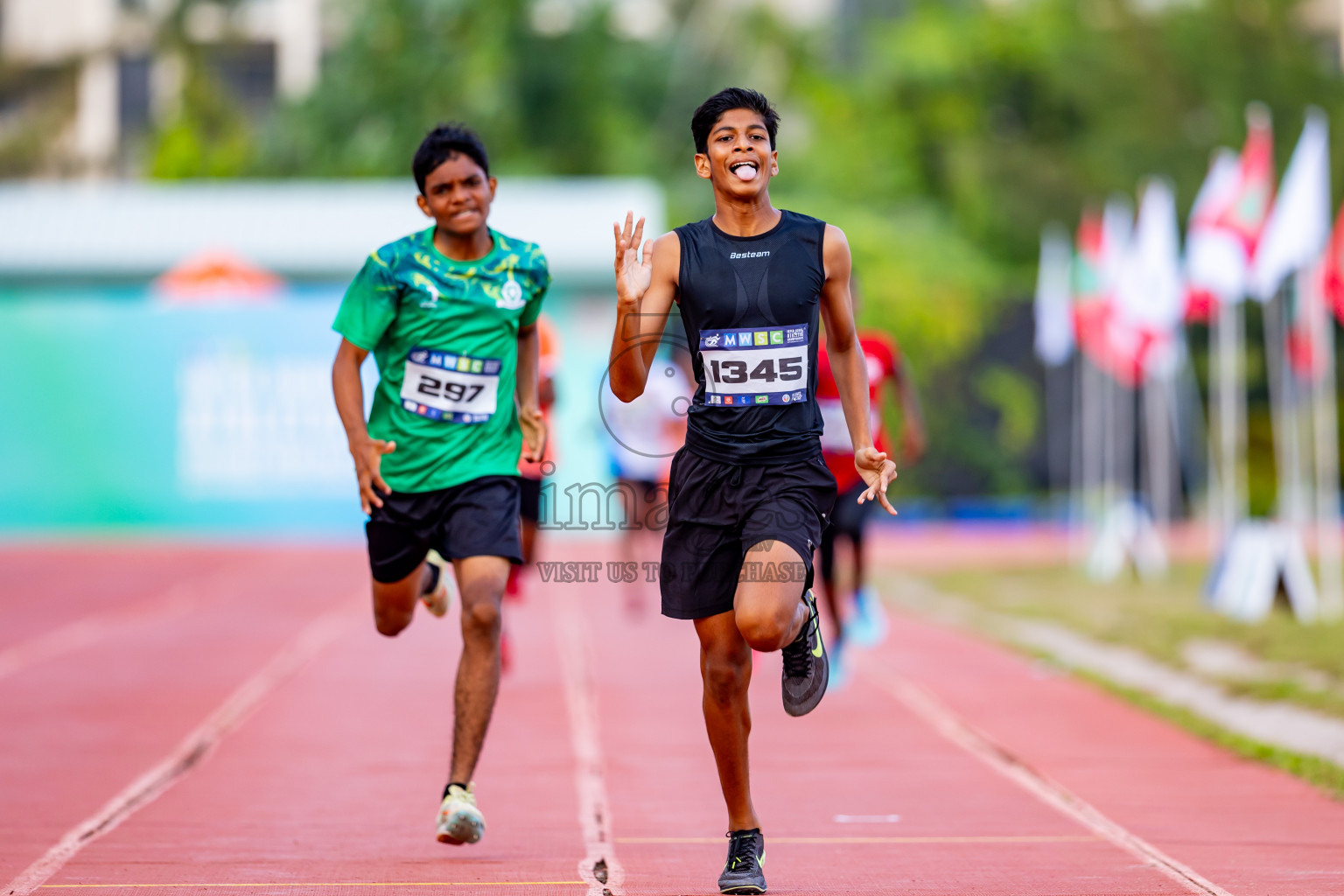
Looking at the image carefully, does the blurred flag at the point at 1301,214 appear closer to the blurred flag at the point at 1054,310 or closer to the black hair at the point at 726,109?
the blurred flag at the point at 1054,310

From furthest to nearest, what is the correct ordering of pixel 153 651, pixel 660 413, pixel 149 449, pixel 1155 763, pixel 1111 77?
pixel 1111 77 → pixel 149 449 → pixel 660 413 → pixel 153 651 → pixel 1155 763

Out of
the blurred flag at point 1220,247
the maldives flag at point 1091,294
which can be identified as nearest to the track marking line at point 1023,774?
the blurred flag at point 1220,247

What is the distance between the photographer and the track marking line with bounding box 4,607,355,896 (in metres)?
5.39

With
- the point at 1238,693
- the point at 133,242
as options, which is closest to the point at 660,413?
the point at 1238,693

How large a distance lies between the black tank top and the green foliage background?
28343 mm

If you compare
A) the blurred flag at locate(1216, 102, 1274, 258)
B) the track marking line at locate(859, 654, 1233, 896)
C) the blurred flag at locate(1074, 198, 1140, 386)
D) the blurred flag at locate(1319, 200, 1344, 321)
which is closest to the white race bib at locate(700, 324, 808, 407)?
the track marking line at locate(859, 654, 1233, 896)

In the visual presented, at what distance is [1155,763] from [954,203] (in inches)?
1447

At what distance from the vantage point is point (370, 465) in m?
5.84

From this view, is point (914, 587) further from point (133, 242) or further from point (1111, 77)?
point (1111, 77)

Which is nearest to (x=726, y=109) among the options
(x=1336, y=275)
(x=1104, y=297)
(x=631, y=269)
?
(x=631, y=269)

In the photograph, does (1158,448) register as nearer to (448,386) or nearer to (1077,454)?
(1077,454)

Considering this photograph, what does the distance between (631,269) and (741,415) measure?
0.51 m

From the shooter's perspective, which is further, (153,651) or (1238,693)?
(153,651)

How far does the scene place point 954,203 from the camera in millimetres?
43438
